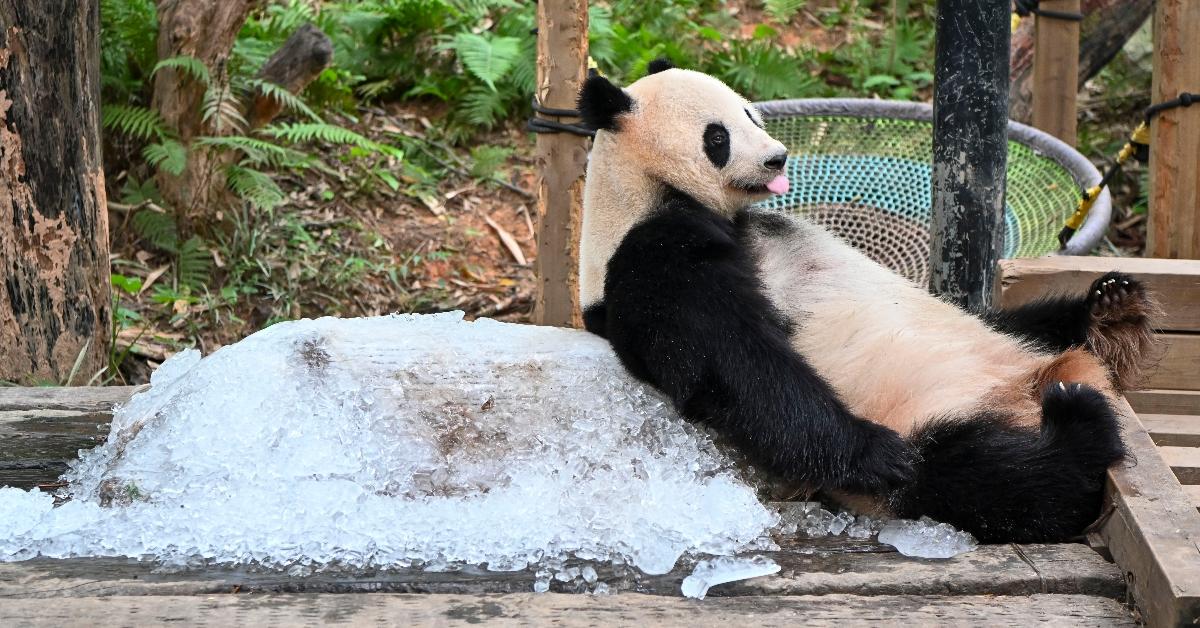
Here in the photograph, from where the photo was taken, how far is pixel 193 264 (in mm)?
5609

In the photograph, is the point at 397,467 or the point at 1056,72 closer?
the point at 397,467

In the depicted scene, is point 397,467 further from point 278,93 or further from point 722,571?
point 278,93

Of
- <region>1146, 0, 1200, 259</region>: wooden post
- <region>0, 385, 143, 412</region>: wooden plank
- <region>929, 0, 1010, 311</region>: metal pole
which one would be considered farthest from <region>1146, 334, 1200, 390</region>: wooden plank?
<region>0, 385, 143, 412</region>: wooden plank

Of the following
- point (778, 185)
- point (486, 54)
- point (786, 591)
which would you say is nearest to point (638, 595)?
point (786, 591)

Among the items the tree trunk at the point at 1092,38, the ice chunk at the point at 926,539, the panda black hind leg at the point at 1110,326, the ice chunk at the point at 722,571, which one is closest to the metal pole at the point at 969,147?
the panda black hind leg at the point at 1110,326

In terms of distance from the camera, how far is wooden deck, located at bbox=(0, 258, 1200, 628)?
6.41 ft

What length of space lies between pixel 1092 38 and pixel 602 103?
4.78 meters

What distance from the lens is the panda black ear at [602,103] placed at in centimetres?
260

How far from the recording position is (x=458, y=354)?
8.36ft

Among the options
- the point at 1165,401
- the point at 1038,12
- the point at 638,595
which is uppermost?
the point at 1038,12

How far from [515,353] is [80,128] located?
215 centimetres

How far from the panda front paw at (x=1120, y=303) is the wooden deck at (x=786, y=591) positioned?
57 cm

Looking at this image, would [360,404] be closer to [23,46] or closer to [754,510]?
[754,510]

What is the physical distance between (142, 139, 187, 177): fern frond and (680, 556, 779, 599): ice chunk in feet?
13.0
